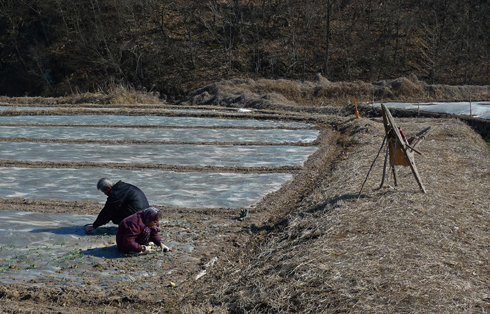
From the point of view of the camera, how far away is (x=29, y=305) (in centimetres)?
471

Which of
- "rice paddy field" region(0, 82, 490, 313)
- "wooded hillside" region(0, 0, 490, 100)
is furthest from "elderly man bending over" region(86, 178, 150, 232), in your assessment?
"wooded hillside" region(0, 0, 490, 100)

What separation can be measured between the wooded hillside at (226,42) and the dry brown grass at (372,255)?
27695 mm

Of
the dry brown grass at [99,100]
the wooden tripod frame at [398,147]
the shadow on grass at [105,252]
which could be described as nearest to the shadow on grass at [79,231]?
the shadow on grass at [105,252]

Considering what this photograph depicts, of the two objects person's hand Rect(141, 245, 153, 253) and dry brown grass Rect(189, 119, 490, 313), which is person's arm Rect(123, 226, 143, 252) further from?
dry brown grass Rect(189, 119, 490, 313)

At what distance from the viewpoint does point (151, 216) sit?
5.66m

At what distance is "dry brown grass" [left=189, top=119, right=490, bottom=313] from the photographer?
432 cm

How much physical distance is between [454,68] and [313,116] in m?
20.6

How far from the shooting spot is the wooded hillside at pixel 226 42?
35.7 meters

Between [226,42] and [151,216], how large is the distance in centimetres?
3374

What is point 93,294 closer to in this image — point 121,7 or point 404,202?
point 404,202

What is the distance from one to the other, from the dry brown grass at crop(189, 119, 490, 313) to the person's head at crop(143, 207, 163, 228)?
93 centimetres

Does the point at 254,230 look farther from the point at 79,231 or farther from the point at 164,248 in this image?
the point at 79,231

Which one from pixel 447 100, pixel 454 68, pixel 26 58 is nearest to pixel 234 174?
pixel 447 100

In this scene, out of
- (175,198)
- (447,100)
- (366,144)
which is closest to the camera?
(175,198)
